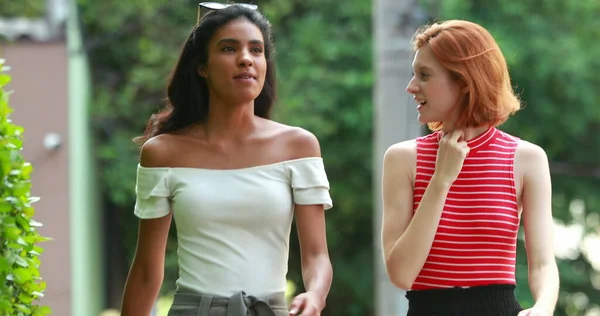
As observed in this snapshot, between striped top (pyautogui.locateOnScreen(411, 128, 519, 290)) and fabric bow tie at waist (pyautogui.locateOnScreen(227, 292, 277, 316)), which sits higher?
striped top (pyautogui.locateOnScreen(411, 128, 519, 290))

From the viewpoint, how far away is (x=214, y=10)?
10.6ft

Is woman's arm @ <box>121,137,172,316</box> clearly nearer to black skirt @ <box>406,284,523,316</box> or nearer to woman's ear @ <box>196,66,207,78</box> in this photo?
woman's ear @ <box>196,66,207,78</box>

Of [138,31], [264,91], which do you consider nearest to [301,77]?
[138,31]

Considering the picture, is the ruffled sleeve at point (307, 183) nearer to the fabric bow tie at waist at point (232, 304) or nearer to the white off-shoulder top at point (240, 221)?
the white off-shoulder top at point (240, 221)

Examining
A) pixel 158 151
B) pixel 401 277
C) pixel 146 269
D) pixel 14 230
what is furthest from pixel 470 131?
pixel 14 230

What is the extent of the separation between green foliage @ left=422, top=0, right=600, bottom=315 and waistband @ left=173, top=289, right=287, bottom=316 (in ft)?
25.4

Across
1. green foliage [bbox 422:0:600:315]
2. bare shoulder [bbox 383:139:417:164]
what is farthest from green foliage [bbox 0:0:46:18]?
bare shoulder [bbox 383:139:417:164]

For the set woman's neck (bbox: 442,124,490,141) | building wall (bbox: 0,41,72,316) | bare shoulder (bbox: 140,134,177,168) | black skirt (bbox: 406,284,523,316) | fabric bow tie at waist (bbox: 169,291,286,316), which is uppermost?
woman's neck (bbox: 442,124,490,141)

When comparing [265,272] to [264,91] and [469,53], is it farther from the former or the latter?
[469,53]

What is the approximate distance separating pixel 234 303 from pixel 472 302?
0.63 metres

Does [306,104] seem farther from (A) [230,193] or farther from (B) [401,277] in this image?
(B) [401,277]

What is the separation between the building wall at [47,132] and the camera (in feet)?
32.4

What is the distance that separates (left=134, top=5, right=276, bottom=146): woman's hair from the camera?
320cm

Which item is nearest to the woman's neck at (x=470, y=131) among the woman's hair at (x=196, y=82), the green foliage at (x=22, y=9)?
the woman's hair at (x=196, y=82)
